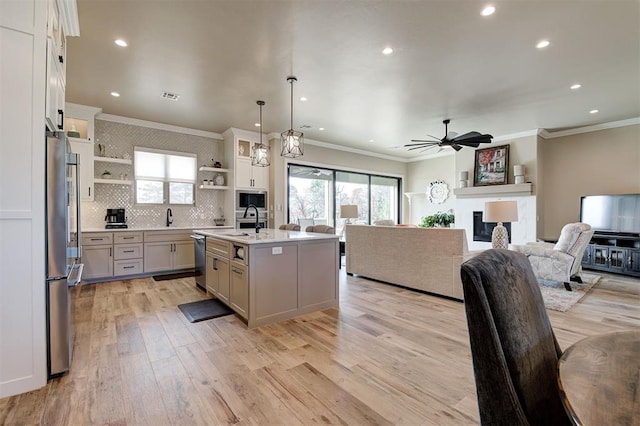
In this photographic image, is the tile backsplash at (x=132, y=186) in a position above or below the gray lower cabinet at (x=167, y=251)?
above

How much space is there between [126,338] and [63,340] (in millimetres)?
666

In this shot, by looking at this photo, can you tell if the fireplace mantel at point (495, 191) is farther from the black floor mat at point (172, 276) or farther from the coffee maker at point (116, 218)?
the coffee maker at point (116, 218)

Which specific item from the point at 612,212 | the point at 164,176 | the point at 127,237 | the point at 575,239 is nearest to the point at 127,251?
the point at 127,237

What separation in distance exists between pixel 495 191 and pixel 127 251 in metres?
7.68

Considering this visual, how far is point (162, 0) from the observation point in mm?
2459

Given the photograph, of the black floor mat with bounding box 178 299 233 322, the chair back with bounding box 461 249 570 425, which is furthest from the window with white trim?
the chair back with bounding box 461 249 570 425

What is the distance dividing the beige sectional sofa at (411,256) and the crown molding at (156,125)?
12.3 ft

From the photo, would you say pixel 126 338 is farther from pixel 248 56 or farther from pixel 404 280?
pixel 404 280

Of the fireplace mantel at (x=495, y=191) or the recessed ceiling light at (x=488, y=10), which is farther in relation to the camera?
the fireplace mantel at (x=495, y=191)

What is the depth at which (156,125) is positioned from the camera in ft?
18.9

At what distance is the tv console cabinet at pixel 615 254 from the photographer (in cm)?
512

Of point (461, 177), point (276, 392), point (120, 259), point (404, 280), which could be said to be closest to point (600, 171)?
point (461, 177)

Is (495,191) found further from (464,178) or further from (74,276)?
(74,276)

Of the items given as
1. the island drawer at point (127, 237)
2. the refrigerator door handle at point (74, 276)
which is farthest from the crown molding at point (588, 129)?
the island drawer at point (127, 237)
